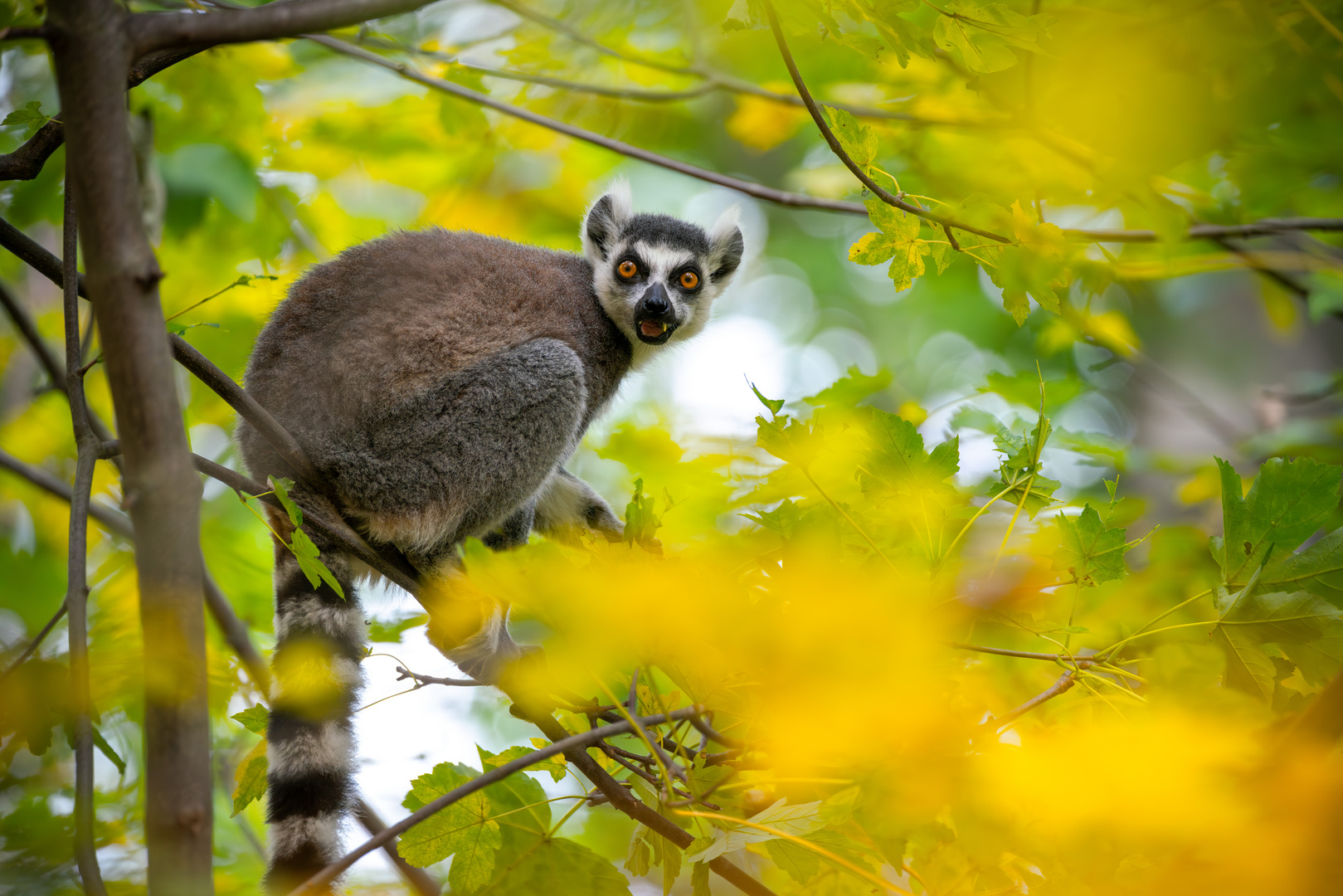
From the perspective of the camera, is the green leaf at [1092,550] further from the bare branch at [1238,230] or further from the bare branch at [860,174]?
the bare branch at [1238,230]

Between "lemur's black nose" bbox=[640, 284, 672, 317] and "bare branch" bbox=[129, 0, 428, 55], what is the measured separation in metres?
2.97

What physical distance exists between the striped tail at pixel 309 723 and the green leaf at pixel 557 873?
52cm

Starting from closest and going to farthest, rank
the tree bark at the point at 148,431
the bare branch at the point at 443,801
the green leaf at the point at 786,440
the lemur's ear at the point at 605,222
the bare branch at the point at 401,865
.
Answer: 1. the tree bark at the point at 148,431
2. the bare branch at the point at 443,801
3. the green leaf at the point at 786,440
4. the bare branch at the point at 401,865
5. the lemur's ear at the point at 605,222

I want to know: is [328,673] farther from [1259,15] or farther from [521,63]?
[1259,15]

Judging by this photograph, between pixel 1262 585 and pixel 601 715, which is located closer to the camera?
pixel 1262 585

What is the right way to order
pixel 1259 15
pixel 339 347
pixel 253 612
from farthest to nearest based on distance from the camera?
pixel 253 612, pixel 339 347, pixel 1259 15

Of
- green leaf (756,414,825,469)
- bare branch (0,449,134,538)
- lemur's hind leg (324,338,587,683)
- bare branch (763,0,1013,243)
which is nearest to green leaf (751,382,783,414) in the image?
green leaf (756,414,825,469)

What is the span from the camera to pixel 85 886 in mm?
1418

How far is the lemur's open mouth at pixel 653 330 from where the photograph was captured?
4336 mm

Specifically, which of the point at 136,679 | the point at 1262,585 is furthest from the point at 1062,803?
the point at 136,679

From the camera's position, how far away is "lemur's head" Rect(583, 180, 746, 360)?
438 centimetres

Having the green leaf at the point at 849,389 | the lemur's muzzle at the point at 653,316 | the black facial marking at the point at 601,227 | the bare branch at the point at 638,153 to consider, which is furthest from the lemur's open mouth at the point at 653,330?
the green leaf at the point at 849,389

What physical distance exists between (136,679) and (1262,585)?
2833mm

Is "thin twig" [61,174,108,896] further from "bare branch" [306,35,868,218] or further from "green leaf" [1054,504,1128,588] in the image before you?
"green leaf" [1054,504,1128,588]
